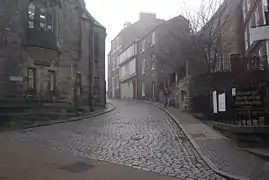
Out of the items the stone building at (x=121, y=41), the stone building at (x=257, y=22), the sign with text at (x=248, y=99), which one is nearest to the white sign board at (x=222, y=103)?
the sign with text at (x=248, y=99)

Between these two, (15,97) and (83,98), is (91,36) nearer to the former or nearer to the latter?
(83,98)

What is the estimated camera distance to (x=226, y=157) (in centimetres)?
1070

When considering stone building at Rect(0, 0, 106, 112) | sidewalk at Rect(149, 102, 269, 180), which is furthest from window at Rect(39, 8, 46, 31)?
sidewalk at Rect(149, 102, 269, 180)

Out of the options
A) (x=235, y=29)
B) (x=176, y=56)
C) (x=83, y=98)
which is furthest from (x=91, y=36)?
(x=235, y=29)

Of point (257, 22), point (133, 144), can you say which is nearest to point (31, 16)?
point (133, 144)

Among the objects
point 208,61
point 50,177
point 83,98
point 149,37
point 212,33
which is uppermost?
point 149,37

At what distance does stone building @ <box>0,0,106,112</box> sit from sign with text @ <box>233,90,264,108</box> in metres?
11.5

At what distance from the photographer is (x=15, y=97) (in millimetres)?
24031

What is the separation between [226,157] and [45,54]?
18.0 meters

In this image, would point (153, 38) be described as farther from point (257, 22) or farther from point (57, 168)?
point (57, 168)

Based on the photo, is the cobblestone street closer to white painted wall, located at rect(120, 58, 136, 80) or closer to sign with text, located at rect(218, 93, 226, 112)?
sign with text, located at rect(218, 93, 226, 112)

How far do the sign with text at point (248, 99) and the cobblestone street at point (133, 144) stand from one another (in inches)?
88.5

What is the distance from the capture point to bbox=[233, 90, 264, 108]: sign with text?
1227 cm

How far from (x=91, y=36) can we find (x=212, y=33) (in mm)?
11005
